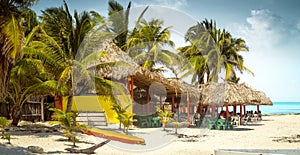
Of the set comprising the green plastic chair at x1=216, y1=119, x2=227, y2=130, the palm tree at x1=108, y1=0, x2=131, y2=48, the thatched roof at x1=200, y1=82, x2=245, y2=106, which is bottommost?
the green plastic chair at x1=216, y1=119, x2=227, y2=130

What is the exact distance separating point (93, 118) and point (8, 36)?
315 inches

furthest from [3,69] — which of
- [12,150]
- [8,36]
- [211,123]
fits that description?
[211,123]

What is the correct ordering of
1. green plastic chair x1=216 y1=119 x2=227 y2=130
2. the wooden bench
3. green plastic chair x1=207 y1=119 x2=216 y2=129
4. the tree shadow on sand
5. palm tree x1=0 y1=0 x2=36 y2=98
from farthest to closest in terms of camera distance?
green plastic chair x1=207 y1=119 x2=216 y2=129, green plastic chair x1=216 y1=119 x2=227 y2=130, the wooden bench, the tree shadow on sand, palm tree x1=0 y1=0 x2=36 y2=98

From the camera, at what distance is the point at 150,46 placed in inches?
878

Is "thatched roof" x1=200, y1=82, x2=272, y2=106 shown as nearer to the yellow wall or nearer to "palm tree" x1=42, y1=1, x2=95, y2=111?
the yellow wall

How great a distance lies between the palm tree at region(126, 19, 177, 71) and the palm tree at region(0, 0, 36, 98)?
1371 cm

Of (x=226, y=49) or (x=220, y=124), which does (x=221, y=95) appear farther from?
(x=226, y=49)

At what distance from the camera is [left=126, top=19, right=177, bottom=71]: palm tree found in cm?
2095

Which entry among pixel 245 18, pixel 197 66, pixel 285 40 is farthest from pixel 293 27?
pixel 197 66

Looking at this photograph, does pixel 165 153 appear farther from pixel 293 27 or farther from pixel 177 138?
pixel 293 27

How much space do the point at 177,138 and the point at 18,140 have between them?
5283mm

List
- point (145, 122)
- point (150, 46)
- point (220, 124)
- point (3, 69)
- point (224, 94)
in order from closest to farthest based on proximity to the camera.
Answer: point (3, 69) → point (145, 122) → point (220, 124) → point (224, 94) → point (150, 46)

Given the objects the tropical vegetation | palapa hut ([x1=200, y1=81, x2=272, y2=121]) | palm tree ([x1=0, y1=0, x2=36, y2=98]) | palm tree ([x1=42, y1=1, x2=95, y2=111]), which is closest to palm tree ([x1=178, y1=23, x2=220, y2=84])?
the tropical vegetation

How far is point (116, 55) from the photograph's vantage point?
46.1ft
